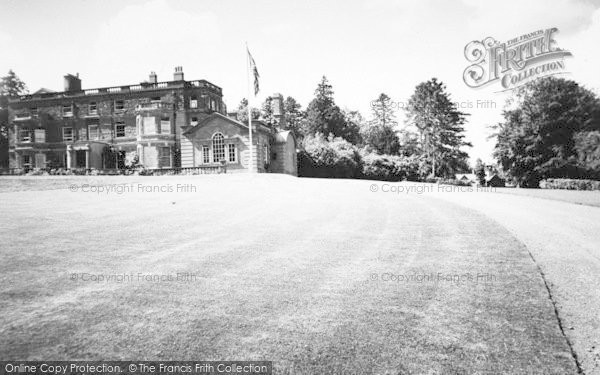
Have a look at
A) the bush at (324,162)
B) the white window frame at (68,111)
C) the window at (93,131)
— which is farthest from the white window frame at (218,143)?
the white window frame at (68,111)

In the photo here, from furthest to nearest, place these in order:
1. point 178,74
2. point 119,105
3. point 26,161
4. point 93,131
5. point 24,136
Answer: point 24,136, point 26,161, point 93,131, point 119,105, point 178,74

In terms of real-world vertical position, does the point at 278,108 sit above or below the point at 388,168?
above

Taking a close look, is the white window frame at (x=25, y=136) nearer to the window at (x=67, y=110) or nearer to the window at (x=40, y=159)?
the window at (x=40, y=159)

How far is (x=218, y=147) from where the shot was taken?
3528cm

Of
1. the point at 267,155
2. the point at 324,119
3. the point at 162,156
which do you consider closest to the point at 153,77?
the point at 162,156

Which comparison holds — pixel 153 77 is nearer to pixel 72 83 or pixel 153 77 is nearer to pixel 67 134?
pixel 72 83

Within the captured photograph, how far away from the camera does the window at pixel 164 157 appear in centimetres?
4238

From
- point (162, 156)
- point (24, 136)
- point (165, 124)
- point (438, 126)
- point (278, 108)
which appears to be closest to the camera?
point (278, 108)

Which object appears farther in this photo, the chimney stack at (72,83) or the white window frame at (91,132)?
the chimney stack at (72,83)

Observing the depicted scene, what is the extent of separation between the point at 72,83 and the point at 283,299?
2306 inches

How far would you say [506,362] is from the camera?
326 cm

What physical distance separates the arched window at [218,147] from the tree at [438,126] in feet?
110

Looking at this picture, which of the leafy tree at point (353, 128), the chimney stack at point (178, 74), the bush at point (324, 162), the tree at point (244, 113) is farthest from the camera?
the leafy tree at point (353, 128)

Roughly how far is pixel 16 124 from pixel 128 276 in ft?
194
